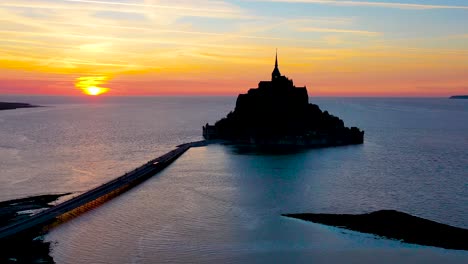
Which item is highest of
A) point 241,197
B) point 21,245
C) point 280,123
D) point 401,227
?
point 280,123

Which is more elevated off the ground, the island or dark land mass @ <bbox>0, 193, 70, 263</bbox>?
the island

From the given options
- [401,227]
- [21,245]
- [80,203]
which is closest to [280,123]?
[80,203]

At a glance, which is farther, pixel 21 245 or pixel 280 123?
pixel 280 123

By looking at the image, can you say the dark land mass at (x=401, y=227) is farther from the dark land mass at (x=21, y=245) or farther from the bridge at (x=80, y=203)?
the dark land mass at (x=21, y=245)

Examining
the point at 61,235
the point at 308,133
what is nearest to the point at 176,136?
the point at 308,133

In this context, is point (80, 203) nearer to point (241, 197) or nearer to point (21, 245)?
point (21, 245)

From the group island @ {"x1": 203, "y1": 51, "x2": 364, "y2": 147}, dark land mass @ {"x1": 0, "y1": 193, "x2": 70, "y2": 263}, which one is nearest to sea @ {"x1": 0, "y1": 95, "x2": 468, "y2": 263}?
dark land mass @ {"x1": 0, "y1": 193, "x2": 70, "y2": 263}

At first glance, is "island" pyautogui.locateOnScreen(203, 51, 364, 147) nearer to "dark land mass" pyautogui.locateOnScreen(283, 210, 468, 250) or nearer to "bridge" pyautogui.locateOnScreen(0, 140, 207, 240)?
"bridge" pyautogui.locateOnScreen(0, 140, 207, 240)
